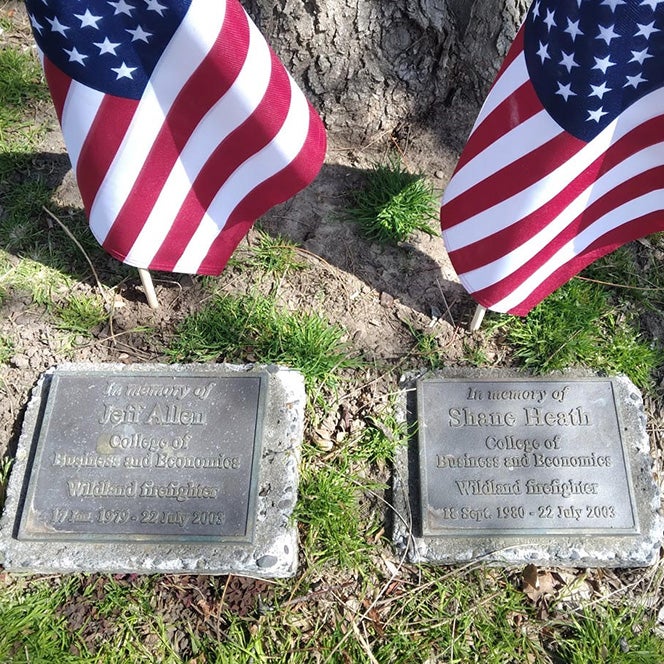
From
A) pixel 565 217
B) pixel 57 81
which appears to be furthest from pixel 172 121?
pixel 565 217

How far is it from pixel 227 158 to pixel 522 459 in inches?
60.6

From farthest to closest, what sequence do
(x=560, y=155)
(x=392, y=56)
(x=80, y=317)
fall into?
(x=392, y=56)
(x=80, y=317)
(x=560, y=155)

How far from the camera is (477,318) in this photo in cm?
250

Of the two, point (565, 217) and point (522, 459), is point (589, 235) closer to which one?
point (565, 217)

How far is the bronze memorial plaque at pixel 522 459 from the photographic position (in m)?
2.12

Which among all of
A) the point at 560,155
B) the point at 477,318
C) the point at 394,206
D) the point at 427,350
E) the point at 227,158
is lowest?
the point at 427,350

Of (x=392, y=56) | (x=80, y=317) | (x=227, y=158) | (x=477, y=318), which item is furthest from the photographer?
(x=392, y=56)

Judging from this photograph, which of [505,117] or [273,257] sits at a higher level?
[505,117]

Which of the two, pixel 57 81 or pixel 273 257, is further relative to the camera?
pixel 273 257

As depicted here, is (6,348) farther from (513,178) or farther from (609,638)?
(609,638)

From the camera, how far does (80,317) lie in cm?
262

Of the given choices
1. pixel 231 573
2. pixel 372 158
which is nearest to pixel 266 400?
pixel 231 573

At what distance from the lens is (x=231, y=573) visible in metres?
2.11

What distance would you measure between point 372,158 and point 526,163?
1.34m
